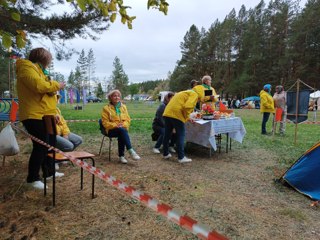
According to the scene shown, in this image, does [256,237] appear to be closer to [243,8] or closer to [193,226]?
[193,226]

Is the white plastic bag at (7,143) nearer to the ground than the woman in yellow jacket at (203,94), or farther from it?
nearer to the ground

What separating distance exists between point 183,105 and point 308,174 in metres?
2.29

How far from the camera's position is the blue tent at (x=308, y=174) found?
356cm

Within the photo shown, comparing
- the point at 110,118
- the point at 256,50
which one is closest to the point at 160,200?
the point at 110,118

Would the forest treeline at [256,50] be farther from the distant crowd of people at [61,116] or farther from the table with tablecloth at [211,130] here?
the distant crowd of people at [61,116]

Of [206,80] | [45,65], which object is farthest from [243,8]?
[45,65]

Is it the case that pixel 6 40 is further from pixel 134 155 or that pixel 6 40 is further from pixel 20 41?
pixel 134 155

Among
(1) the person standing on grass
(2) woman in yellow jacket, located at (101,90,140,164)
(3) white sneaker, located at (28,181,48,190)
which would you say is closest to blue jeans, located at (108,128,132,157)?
(2) woman in yellow jacket, located at (101,90,140,164)

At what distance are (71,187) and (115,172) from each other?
0.92m

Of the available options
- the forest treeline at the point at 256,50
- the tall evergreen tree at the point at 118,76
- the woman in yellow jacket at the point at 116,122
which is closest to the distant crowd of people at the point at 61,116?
the woman in yellow jacket at the point at 116,122

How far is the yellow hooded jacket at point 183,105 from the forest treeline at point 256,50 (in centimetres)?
2463

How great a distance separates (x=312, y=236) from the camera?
8.53 feet

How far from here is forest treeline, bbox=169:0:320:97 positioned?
3041 cm

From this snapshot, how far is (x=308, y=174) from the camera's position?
3.67 metres
